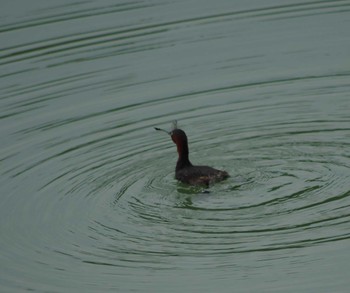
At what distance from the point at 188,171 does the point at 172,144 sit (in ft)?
5.33

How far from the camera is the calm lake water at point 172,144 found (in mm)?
9484

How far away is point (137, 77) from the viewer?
15750 mm

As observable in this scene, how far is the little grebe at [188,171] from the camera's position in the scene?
1137cm

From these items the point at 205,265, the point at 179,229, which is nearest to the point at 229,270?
the point at 205,265

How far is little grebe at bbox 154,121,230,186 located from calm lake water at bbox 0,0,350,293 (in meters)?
0.11

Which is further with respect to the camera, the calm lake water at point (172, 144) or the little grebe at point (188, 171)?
the little grebe at point (188, 171)

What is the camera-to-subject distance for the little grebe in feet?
37.3

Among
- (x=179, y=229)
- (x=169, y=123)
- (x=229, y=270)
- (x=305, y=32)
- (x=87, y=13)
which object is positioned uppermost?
(x=87, y=13)

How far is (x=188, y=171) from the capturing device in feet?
38.0

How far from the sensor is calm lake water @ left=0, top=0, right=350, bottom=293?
9484 millimetres

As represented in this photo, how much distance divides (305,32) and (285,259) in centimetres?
828

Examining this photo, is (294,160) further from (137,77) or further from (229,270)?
(137,77)

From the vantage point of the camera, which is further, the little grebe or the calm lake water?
the little grebe

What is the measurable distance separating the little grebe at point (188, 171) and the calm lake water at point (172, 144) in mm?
115
